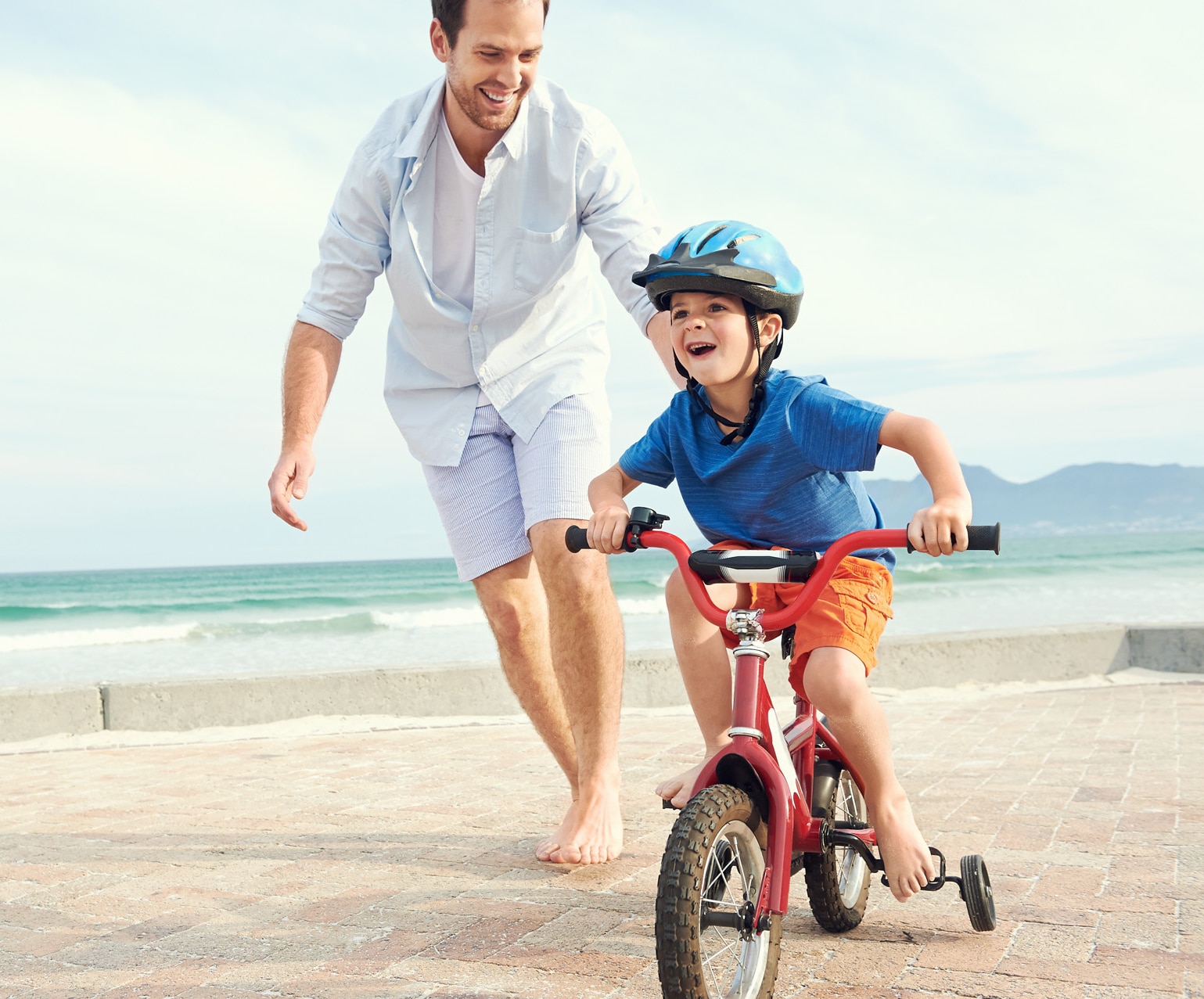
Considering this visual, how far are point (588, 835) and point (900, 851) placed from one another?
3.97 feet

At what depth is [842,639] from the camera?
2.39 m

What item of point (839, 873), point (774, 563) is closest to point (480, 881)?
point (839, 873)

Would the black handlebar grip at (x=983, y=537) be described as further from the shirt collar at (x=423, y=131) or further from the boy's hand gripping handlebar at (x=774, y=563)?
the shirt collar at (x=423, y=131)

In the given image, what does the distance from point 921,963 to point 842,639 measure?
2.50ft

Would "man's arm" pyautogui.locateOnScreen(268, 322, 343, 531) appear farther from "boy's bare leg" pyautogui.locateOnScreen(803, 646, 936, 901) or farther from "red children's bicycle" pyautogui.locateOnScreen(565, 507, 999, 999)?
"boy's bare leg" pyautogui.locateOnScreen(803, 646, 936, 901)

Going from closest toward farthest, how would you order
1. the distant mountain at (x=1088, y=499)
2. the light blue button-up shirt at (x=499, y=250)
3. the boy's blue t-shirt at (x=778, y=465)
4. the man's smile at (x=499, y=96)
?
the boy's blue t-shirt at (x=778, y=465), the man's smile at (x=499, y=96), the light blue button-up shirt at (x=499, y=250), the distant mountain at (x=1088, y=499)

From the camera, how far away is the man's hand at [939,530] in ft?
6.51

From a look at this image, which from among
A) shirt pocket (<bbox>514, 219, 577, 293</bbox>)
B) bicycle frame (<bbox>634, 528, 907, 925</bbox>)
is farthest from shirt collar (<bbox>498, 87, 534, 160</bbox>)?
bicycle frame (<bbox>634, 528, 907, 925</bbox>)

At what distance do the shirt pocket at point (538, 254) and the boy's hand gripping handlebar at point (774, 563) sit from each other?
4.84 feet

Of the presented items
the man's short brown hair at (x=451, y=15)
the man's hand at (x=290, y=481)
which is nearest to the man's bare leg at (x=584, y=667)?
the man's hand at (x=290, y=481)

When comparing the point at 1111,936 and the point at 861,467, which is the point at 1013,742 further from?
Answer: the point at 861,467

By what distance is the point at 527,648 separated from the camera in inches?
148

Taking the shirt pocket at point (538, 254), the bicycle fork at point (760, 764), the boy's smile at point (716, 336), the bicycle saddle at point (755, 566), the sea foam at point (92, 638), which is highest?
the shirt pocket at point (538, 254)

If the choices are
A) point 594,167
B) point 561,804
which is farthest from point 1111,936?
point 594,167
